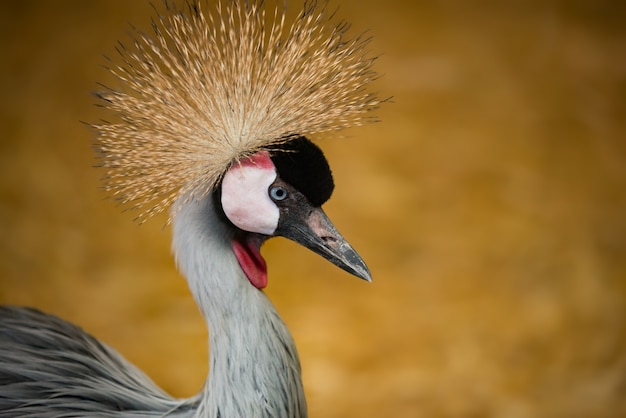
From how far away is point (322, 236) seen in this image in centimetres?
130

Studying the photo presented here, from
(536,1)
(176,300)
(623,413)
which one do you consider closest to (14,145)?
(176,300)

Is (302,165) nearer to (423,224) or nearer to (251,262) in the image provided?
(251,262)

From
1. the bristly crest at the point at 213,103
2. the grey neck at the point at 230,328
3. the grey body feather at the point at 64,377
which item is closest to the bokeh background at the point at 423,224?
the grey body feather at the point at 64,377

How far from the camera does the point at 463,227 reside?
2.53 m

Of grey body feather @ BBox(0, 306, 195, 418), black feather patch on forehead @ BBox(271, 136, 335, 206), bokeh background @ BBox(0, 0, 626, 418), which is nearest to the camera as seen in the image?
black feather patch on forehead @ BBox(271, 136, 335, 206)

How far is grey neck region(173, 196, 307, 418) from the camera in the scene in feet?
4.20

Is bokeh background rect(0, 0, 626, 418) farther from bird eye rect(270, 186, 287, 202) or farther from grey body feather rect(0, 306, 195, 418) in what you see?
bird eye rect(270, 186, 287, 202)

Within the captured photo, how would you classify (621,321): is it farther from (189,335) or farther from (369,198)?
(189,335)

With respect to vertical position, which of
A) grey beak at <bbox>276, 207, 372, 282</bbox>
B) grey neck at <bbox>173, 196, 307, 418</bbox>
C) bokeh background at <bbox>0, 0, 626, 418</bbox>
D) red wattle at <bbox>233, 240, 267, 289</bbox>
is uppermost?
bokeh background at <bbox>0, 0, 626, 418</bbox>

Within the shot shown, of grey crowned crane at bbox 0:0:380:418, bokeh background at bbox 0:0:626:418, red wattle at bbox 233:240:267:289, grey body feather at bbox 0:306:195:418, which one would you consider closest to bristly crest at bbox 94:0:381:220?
grey crowned crane at bbox 0:0:380:418

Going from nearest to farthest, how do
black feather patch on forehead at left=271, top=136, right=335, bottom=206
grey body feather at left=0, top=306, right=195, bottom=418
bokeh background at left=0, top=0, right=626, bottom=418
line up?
black feather patch on forehead at left=271, top=136, right=335, bottom=206, grey body feather at left=0, top=306, right=195, bottom=418, bokeh background at left=0, top=0, right=626, bottom=418

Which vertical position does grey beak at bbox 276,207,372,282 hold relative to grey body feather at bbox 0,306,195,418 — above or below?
above

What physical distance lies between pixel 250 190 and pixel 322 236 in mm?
131

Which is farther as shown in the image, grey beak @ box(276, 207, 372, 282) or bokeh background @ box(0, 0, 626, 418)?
bokeh background @ box(0, 0, 626, 418)
